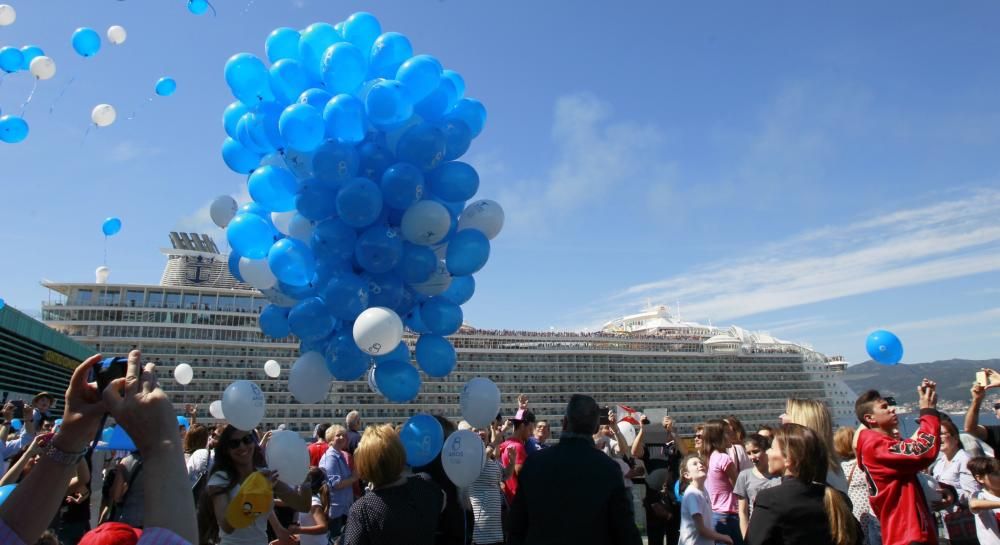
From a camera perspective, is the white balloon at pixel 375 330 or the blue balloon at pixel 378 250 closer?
the white balloon at pixel 375 330

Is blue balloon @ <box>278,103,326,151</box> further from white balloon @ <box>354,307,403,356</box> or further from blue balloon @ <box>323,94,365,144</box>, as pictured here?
white balloon @ <box>354,307,403,356</box>

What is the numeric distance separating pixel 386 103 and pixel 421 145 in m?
0.37

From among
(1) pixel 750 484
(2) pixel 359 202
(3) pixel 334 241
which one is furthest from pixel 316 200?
(1) pixel 750 484

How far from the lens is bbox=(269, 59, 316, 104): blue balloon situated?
4.43m

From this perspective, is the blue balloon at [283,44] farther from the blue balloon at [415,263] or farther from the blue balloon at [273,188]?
the blue balloon at [415,263]

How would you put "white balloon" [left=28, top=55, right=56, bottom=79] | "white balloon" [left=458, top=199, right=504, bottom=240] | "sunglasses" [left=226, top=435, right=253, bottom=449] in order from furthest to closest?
1. "white balloon" [left=28, top=55, right=56, bottom=79]
2. "white balloon" [left=458, top=199, right=504, bottom=240]
3. "sunglasses" [left=226, top=435, right=253, bottom=449]

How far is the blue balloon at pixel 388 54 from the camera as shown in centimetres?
446

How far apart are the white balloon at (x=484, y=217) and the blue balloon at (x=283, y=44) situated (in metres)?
1.78

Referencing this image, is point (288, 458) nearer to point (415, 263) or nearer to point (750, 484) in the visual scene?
point (415, 263)

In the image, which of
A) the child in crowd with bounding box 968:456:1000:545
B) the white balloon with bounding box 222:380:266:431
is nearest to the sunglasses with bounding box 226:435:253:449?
the white balloon with bounding box 222:380:266:431

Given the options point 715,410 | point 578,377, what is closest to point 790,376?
point 715,410

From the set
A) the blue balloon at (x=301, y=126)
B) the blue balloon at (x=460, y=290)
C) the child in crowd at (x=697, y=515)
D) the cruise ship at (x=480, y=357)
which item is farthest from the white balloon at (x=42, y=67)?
the cruise ship at (x=480, y=357)

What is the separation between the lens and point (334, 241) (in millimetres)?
4277

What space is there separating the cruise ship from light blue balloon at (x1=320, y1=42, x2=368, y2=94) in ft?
72.3
